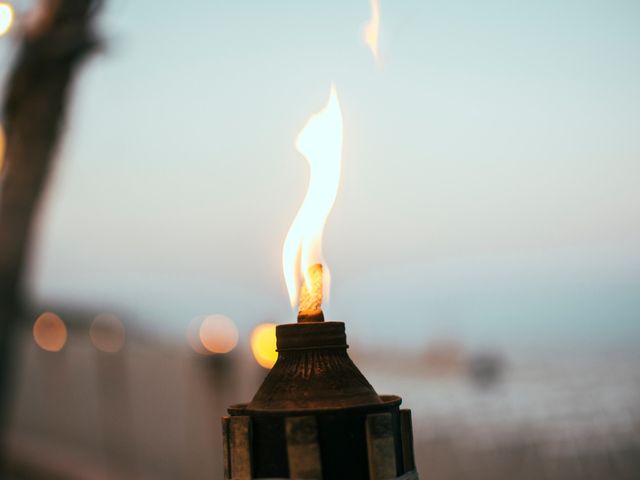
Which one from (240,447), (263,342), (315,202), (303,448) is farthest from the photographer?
(263,342)

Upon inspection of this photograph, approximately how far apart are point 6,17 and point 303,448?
4.33 m

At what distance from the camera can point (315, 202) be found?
3041 mm

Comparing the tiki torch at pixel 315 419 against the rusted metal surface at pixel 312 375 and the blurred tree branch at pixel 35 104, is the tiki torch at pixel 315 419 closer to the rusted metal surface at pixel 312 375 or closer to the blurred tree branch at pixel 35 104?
the rusted metal surface at pixel 312 375

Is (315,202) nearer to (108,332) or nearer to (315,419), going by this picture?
(315,419)

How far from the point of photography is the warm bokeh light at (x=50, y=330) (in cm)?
2309

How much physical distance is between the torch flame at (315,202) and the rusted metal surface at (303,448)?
17.4 inches

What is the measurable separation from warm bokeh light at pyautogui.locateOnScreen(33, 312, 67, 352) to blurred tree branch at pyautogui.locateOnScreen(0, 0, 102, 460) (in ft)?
54.6

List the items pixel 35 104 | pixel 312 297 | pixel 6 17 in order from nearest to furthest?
pixel 312 297 → pixel 6 17 → pixel 35 104

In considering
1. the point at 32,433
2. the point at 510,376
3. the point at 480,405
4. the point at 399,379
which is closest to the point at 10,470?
the point at 32,433

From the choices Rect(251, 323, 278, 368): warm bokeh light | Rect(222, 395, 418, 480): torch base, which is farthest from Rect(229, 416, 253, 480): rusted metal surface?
Rect(251, 323, 278, 368): warm bokeh light

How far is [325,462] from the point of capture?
8.00 ft

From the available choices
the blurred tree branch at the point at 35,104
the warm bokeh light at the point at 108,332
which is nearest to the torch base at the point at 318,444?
the blurred tree branch at the point at 35,104

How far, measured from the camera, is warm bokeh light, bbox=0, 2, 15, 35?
220 inches

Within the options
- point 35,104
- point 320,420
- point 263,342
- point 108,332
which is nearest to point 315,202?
point 320,420
